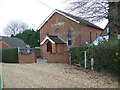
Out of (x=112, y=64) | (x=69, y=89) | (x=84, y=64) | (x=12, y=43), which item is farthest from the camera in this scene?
(x=12, y=43)

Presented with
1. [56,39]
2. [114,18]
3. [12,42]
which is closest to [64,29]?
[56,39]

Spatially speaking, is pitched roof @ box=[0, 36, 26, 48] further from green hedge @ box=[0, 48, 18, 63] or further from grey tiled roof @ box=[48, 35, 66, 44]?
green hedge @ box=[0, 48, 18, 63]

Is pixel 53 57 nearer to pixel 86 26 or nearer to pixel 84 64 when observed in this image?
pixel 84 64

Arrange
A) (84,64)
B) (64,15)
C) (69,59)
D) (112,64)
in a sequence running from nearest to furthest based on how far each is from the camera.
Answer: (112,64) < (84,64) < (69,59) < (64,15)

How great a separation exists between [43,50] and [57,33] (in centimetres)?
321

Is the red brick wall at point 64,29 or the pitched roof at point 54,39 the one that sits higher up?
the red brick wall at point 64,29

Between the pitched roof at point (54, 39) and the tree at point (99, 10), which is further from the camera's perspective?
the pitched roof at point (54, 39)

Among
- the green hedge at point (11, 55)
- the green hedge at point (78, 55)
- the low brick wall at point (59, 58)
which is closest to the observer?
the green hedge at point (78, 55)

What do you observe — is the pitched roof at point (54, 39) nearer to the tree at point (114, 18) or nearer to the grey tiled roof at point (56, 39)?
the grey tiled roof at point (56, 39)

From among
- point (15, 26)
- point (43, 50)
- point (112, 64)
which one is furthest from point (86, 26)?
point (15, 26)

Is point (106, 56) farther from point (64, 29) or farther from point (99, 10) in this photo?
point (64, 29)

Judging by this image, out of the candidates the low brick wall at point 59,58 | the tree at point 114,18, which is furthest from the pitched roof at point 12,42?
the tree at point 114,18

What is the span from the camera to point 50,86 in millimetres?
10305

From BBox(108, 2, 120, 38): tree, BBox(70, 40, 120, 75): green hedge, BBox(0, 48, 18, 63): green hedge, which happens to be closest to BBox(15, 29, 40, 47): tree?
BBox(0, 48, 18, 63): green hedge
